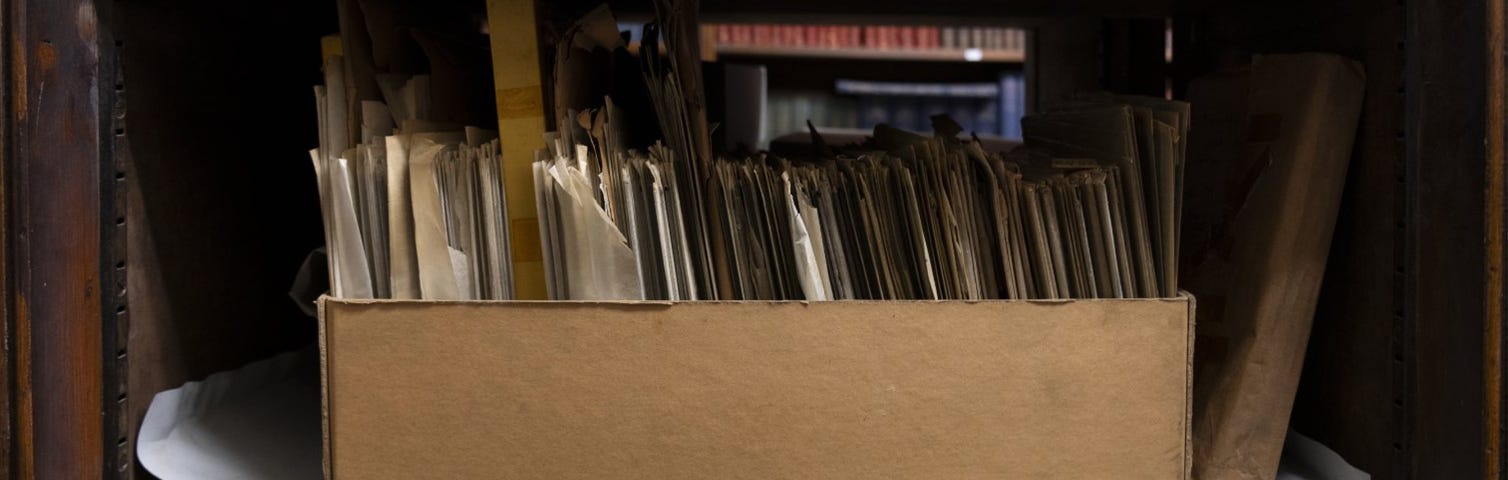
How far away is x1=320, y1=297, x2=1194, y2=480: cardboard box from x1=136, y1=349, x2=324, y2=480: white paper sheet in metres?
0.17

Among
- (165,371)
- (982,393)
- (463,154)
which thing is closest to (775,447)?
(982,393)

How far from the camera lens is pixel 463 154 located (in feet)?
2.44

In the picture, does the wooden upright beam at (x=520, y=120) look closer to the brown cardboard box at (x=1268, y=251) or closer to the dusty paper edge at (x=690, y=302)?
the dusty paper edge at (x=690, y=302)

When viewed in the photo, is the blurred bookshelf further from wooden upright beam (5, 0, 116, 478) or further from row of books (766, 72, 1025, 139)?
wooden upright beam (5, 0, 116, 478)

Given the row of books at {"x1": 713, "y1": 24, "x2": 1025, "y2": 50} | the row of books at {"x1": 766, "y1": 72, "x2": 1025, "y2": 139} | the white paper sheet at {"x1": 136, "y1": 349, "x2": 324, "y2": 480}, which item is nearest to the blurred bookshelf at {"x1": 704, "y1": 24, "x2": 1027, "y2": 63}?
the row of books at {"x1": 713, "y1": 24, "x2": 1025, "y2": 50}

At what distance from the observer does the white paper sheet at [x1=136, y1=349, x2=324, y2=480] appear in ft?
2.67

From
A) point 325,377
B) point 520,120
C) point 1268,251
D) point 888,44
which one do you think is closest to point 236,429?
point 325,377

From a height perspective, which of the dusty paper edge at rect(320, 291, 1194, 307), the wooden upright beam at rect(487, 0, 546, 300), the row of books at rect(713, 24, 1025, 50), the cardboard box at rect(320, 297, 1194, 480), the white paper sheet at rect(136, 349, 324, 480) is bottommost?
the white paper sheet at rect(136, 349, 324, 480)

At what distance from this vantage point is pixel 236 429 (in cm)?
90

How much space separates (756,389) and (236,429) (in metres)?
0.50

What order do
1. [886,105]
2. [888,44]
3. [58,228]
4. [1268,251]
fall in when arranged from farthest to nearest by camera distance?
[886,105], [888,44], [1268,251], [58,228]

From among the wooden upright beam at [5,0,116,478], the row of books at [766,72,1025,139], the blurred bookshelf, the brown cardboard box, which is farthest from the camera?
the row of books at [766,72,1025,139]

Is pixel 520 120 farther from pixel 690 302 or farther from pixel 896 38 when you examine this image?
Result: pixel 896 38

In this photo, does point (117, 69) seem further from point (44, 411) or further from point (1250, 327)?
point (1250, 327)
